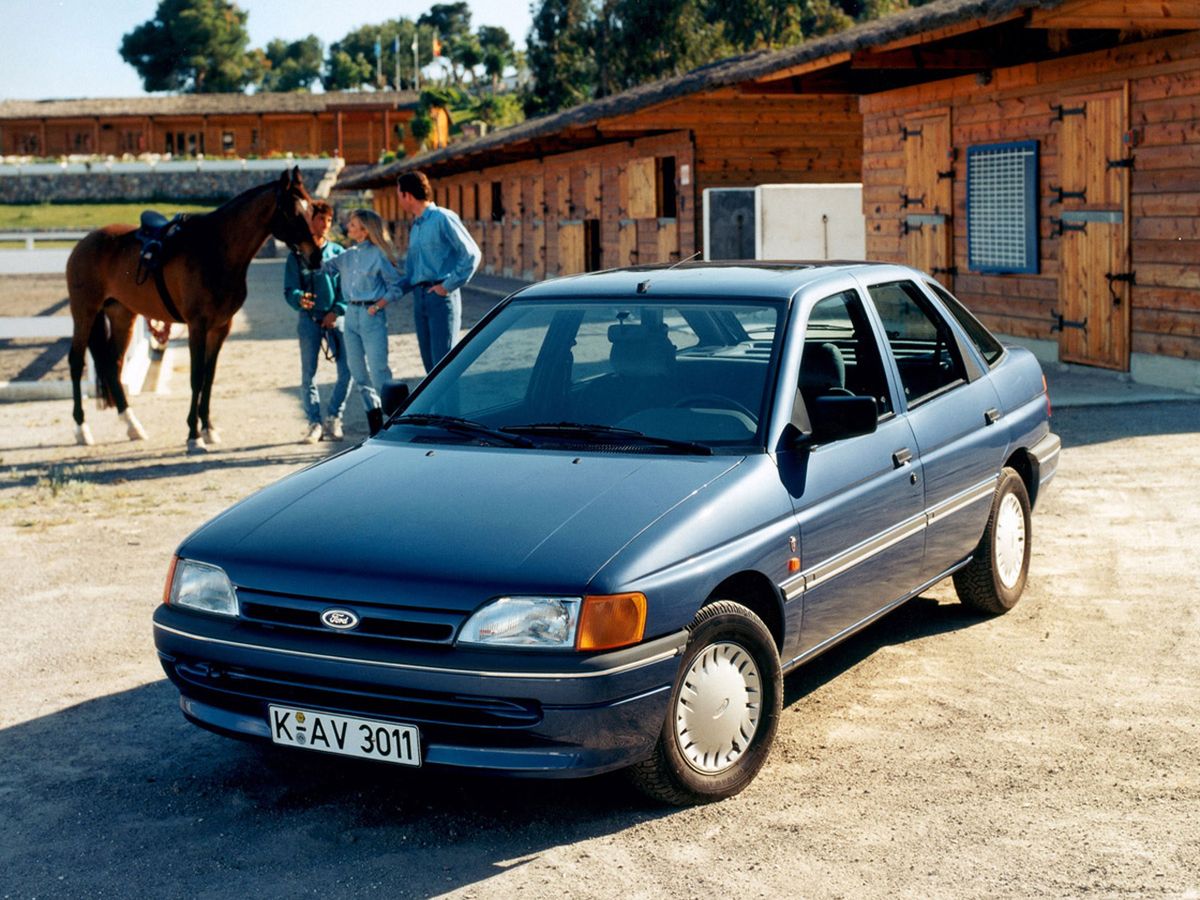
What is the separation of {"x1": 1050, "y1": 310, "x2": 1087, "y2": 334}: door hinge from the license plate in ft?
40.1

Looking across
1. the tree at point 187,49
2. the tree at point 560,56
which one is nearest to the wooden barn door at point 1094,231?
the tree at point 560,56

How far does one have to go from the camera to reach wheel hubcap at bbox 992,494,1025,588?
6574 millimetres

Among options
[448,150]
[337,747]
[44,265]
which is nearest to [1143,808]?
[337,747]

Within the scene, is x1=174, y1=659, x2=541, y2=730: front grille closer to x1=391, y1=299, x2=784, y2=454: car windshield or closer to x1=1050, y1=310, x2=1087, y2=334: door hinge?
x1=391, y1=299, x2=784, y2=454: car windshield

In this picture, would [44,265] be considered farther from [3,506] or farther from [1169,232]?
[1169,232]

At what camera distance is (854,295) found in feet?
19.2

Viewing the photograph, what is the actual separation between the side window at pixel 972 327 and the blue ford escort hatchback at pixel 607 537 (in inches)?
13.6

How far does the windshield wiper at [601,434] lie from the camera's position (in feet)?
16.5

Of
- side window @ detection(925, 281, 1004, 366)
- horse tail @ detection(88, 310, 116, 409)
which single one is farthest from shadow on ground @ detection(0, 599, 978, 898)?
horse tail @ detection(88, 310, 116, 409)

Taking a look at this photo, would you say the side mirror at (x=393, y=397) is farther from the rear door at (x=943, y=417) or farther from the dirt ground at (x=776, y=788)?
the rear door at (x=943, y=417)

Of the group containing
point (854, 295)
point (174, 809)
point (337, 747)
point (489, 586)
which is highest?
point (854, 295)

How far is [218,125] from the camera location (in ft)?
336

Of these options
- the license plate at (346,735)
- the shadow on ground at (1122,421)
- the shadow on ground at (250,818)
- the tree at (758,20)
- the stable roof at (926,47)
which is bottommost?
the shadow on ground at (250,818)

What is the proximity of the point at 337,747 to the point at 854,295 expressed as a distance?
2.67 meters
